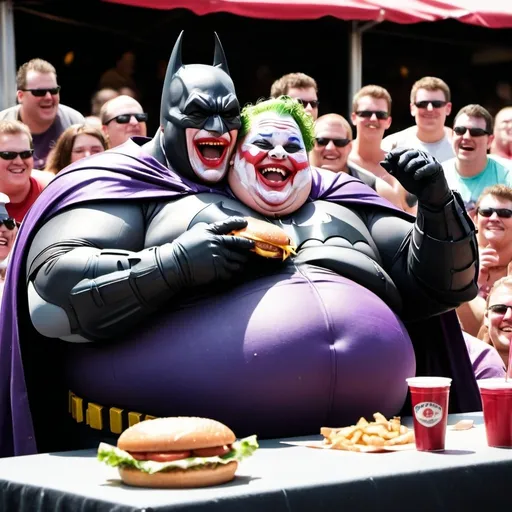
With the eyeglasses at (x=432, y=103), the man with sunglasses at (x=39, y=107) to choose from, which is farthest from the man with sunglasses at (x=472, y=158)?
the man with sunglasses at (x=39, y=107)

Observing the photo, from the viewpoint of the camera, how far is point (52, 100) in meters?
8.41

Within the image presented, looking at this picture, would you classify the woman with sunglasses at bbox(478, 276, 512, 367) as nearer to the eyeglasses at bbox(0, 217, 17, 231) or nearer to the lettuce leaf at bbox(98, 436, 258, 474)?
the eyeglasses at bbox(0, 217, 17, 231)

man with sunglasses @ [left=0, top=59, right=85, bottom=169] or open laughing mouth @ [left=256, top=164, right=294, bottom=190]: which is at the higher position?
man with sunglasses @ [left=0, top=59, right=85, bottom=169]

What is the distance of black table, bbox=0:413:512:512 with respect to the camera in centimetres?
380

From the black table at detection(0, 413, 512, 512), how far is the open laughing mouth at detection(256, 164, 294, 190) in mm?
1089

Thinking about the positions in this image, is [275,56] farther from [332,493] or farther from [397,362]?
[332,493]

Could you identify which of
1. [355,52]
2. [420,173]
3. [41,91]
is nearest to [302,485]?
[420,173]

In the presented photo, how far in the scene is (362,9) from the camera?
35.0 feet

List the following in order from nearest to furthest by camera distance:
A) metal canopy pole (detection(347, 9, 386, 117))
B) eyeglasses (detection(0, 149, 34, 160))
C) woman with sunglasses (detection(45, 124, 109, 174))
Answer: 1. eyeglasses (detection(0, 149, 34, 160))
2. woman with sunglasses (detection(45, 124, 109, 174))
3. metal canopy pole (detection(347, 9, 386, 117))

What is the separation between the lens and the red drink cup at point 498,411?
176 inches

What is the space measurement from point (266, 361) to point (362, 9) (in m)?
6.46

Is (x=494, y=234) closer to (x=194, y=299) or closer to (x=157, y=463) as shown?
(x=194, y=299)

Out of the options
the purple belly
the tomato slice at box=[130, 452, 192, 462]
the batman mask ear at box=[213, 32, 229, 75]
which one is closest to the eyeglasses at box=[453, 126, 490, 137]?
the batman mask ear at box=[213, 32, 229, 75]

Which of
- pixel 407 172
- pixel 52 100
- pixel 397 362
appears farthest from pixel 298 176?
pixel 52 100
